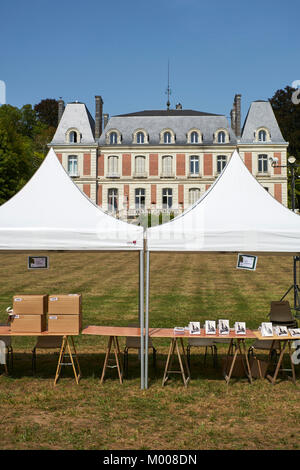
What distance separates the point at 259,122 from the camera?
37.7 metres

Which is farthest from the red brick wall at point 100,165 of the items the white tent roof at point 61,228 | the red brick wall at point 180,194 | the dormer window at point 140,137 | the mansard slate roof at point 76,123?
the white tent roof at point 61,228

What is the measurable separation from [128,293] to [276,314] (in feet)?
Answer: 18.6

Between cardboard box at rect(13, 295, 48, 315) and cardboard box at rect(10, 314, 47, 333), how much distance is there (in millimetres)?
48

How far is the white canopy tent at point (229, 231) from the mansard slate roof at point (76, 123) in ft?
110

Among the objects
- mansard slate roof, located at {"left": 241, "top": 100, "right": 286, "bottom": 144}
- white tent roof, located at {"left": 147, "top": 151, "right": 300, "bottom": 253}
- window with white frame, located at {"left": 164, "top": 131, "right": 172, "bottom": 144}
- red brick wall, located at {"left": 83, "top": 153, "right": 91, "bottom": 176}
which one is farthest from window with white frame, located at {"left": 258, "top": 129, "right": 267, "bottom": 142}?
white tent roof, located at {"left": 147, "top": 151, "right": 300, "bottom": 253}

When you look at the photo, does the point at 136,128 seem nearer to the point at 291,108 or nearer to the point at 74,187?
the point at 291,108

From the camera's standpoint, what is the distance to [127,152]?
37719 mm

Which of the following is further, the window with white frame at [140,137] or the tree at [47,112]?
the tree at [47,112]

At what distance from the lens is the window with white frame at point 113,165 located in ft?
124

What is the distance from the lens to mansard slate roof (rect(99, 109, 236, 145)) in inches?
1500

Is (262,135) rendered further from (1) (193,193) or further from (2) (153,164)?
(2) (153,164)

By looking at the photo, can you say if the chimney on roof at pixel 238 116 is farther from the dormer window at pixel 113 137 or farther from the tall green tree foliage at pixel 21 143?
the tall green tree foliage at pixel 21 143
